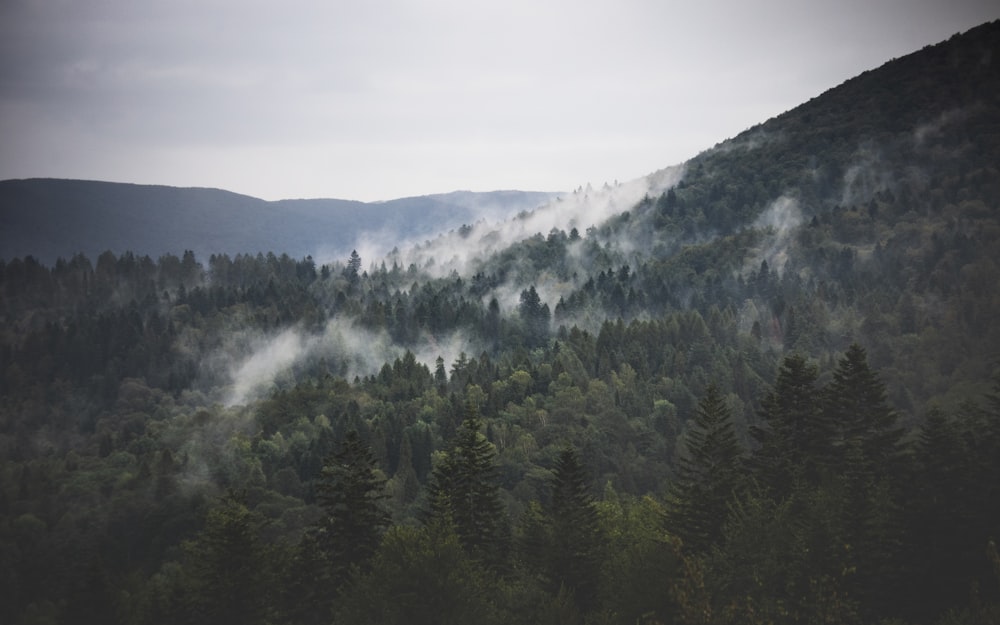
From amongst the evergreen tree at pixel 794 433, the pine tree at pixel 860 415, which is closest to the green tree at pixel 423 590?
the evergreen tree at pixel 794 433

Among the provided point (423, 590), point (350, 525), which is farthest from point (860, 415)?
point (350, 525)

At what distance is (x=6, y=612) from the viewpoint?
10119 centimetres

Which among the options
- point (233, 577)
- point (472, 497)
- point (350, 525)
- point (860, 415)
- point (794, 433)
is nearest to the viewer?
point (233, 577)

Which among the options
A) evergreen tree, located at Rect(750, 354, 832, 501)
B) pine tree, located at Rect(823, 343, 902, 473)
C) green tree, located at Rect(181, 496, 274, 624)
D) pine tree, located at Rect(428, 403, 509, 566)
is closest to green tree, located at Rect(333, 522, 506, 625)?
green tree, located at Rect(181, 496, 274, 624)

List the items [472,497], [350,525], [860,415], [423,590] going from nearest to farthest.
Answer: [423,590] < [350,525] < [472,497] < [860,415]

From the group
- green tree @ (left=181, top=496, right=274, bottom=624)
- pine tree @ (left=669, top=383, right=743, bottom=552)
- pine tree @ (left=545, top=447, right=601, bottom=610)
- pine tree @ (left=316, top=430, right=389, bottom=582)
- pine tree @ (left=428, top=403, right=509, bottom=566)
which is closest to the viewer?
green tree @ (left=181, top=496, right=274, bottom=624)

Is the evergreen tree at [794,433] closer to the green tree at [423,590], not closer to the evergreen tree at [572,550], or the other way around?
the evergreen tree at [572,550]

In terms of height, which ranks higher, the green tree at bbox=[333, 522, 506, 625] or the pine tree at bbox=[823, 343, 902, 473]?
the pine tree at bbox=[823, 343, 902, 473]

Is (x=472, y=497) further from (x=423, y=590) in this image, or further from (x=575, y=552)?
(x=423, y=590)

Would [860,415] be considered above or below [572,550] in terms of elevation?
above

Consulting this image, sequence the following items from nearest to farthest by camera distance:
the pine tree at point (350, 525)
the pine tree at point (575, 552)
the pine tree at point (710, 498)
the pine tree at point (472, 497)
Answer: the pine tree at point (575, 552)
the pine tree at point (710, 498)
the pine tree at point (350, 525)
the pine tree at point (472, 497)

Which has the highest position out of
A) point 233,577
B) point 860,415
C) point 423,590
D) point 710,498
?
point 860,415

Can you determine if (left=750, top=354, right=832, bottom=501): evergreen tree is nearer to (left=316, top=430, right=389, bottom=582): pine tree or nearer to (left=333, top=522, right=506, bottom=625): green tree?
(left=333, top=522, right=506, bottom=625): green tree

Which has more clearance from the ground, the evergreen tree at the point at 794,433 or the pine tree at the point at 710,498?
the evergreen tree at the point at 794,433
